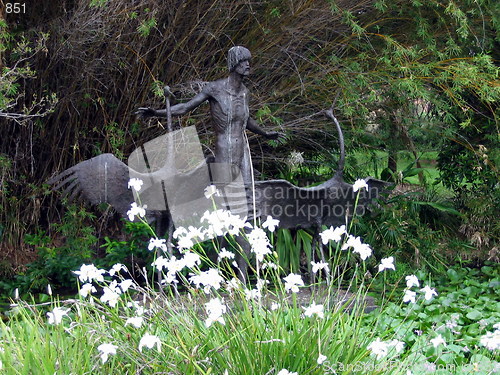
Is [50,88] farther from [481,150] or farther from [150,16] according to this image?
[481,150]

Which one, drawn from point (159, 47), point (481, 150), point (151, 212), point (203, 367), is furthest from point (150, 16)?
point (203, 367)

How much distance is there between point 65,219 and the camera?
5.85m

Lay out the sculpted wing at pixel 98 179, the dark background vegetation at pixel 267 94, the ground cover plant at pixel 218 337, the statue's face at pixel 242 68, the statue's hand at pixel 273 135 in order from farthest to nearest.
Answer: the dark background vegetation at pixel 267 94 < the statue's hand at pixel 273 135 < the statue's face at pixel 242 68 < the sculpted wing at pixel 98 179 < the ground cover plant at pixel 218 337

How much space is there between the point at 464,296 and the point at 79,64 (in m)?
3.59

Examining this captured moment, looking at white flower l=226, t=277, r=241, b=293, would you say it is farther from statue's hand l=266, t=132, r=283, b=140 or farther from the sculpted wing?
statue's hand l=266, t=132, r=283, b=140

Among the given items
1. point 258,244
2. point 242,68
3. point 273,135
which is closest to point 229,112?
point 242,68

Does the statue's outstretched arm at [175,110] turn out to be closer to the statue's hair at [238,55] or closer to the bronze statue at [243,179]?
the bronze statue at [243,179]

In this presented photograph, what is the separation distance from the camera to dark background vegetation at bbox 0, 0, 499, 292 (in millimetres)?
5293

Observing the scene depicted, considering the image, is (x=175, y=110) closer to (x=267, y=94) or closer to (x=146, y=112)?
(x=146, y=112)

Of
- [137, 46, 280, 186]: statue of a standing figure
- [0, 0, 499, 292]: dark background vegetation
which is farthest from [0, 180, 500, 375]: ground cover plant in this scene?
[0, 0, 499, 292]: dark background vegetation

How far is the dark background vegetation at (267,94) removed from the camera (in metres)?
5.29

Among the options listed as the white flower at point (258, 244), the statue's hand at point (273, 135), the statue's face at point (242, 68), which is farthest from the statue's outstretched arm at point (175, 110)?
the white flower at point (258, 244)

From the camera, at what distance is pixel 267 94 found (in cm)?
584

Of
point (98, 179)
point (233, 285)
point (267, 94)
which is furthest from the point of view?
point (267, 94)
